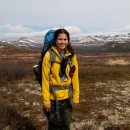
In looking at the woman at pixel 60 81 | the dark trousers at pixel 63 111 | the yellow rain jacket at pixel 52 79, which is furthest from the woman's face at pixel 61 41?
the dark trousers at pixel 63 111

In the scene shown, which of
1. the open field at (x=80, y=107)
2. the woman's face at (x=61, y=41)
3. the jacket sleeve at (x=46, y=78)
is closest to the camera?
the jacket sleeve at (x=46, y=78)

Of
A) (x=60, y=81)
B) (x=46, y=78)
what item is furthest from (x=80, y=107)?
(x=46, y=78)

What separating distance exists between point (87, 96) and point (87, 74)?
6.36 meters

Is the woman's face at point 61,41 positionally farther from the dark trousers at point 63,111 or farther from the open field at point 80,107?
the open field at point 80,107

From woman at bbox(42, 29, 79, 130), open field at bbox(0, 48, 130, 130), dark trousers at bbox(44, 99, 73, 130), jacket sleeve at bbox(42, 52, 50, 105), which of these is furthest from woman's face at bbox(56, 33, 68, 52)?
open field at bbox(0, 48, 130, 130)

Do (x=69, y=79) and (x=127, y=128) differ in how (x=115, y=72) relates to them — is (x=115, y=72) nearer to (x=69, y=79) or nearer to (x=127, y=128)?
(x=127, y=128)

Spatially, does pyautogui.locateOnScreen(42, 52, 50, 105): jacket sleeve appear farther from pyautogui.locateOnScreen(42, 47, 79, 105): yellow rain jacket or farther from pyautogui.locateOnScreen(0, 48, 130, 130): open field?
pyautogui.locateOnScreen(0, 48, 130, 130): open field

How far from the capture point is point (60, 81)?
16.2 ft

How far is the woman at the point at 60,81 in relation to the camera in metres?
4.79

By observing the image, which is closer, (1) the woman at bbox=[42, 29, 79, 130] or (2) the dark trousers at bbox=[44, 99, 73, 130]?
(1) the woman at bbox=[42, 29, 79, 130]

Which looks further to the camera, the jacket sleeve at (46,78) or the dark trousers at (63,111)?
the dark trousers at (63,111)

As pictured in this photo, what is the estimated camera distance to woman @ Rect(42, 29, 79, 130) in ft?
15.7

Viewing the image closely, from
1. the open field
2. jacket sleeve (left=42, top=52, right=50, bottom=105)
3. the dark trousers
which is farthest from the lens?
the open field

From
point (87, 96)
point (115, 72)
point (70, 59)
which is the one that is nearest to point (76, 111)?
point (87, 96)
